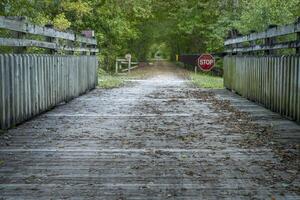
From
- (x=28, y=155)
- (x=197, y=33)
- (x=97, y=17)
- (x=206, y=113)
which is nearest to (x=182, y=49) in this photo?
(x=197, y=33)

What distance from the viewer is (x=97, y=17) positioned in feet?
96.9

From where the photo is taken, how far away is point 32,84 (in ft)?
29.0

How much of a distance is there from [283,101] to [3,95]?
184 inches

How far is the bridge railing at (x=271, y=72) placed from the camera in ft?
27.8

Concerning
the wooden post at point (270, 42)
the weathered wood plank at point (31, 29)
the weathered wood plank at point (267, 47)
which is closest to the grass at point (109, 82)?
the weathered wood plank at point (31, 29)

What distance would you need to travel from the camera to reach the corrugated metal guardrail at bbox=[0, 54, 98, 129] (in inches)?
297

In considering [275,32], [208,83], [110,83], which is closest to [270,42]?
[275,32]

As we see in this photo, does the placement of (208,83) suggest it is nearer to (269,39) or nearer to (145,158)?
(269,39)

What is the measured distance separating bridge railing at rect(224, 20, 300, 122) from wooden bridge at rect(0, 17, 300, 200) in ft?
0.22

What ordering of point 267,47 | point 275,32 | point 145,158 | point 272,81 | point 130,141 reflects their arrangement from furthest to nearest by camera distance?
point 267,47, point 275,32, point 272,81, point 130,141, point 145,158

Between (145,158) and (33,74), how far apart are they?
393 centimetres

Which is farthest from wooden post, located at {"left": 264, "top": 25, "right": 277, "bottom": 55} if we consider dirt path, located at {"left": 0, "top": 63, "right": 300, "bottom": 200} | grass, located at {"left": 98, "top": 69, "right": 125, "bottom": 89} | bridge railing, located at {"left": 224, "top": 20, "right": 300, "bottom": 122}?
grass, located at {"left": 98, "top": 69, "right": 125, "bottom": 89}

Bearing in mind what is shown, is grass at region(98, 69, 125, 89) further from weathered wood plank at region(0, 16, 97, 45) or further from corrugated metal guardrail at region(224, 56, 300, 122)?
corrugated metal guardrail at region(224, 56, 300, 122)

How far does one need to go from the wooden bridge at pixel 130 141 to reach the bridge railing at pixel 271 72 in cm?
7
